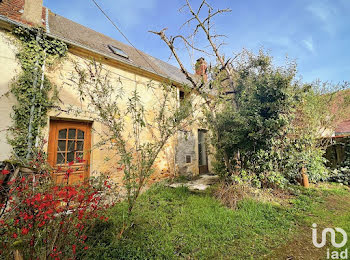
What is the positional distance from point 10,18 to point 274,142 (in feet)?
23.5

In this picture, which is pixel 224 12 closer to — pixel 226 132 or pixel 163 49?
pixel 163 49

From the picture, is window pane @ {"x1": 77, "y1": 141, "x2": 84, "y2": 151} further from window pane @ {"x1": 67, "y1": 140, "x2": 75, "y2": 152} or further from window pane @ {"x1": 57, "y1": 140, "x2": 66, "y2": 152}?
window pane @ {"x1": 57, "y1": 140, "x2": 66, "y2": 152}

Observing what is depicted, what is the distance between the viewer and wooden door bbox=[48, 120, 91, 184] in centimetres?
396

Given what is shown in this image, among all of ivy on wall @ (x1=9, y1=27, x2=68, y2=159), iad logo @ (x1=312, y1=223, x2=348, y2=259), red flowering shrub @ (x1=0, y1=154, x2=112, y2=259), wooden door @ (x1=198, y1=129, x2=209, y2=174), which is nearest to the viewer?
red flowering shrub @ (x1=0, y1=154, x2=112, y2=259)

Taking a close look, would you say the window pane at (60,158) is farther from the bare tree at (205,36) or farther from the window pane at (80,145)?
the bare tree at (205,36)

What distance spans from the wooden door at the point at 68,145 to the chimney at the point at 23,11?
260cm

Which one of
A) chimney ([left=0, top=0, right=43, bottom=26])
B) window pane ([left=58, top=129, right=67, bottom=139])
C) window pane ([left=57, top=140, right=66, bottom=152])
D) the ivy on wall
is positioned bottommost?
window pane ([left=57, top=140, right=66, bottom=152])

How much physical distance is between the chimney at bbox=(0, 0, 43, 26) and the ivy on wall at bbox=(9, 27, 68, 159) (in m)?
0.43

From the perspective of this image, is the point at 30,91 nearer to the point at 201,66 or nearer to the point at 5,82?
the point at 5,82

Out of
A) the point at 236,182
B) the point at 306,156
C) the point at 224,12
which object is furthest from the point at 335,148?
the point at 224,12

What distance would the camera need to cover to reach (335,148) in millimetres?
5613

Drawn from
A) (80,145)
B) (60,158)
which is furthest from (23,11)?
(60,158)

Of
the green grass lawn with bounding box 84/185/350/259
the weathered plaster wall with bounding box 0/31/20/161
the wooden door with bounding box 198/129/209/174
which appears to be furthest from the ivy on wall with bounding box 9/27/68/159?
the wooden door with bounding box 198/129/209/174

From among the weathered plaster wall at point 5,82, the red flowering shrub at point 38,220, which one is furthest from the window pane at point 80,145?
the red flowering shrub at point 38,220
